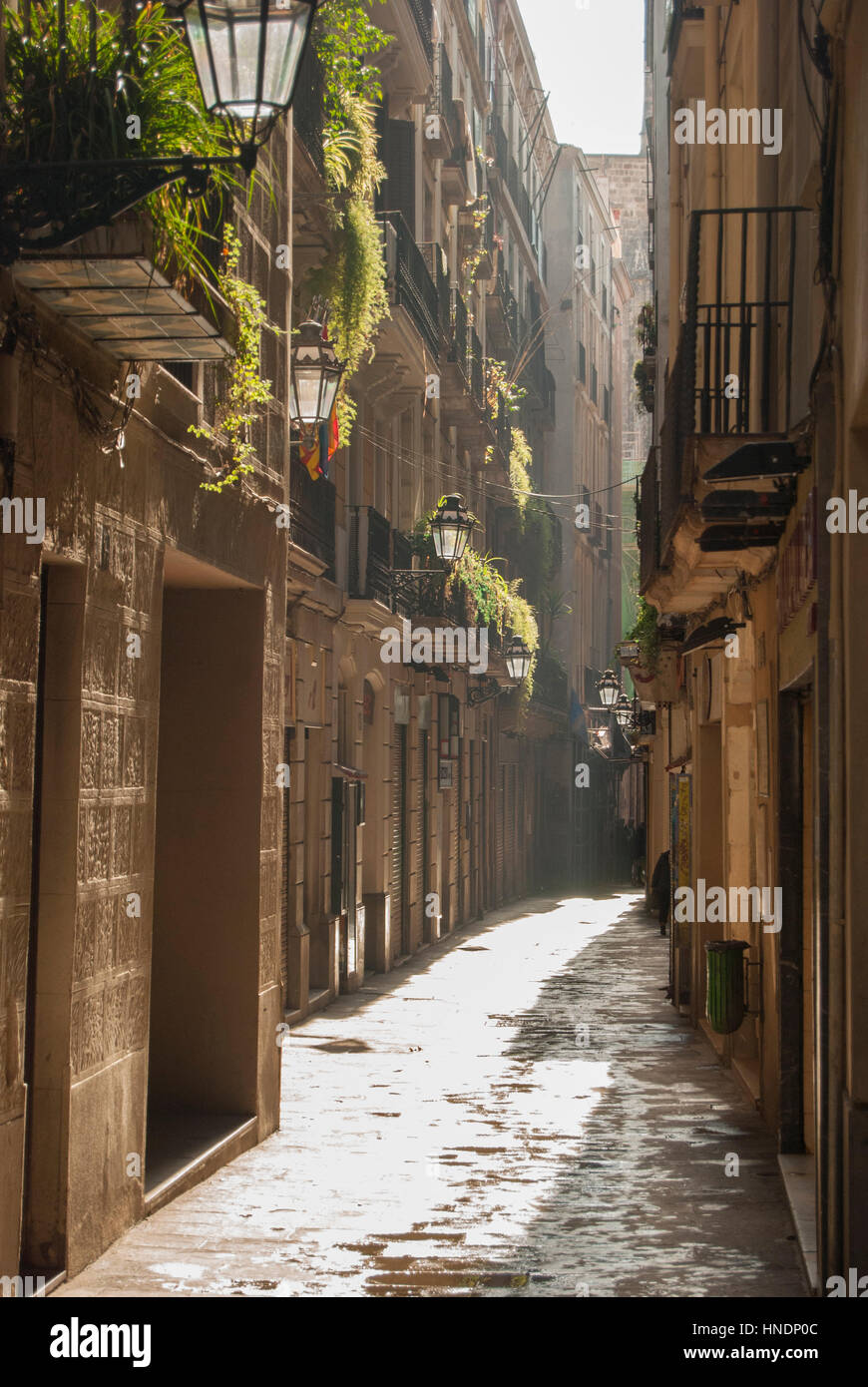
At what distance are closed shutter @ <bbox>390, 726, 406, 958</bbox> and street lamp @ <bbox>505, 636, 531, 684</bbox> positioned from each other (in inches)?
225

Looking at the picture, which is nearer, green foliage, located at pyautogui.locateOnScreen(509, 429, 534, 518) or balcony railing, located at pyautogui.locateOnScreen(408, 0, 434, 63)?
balcony railing, located at pyautogui.locateOnScreen(408, 0, 434, 63)

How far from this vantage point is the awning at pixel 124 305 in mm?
6406

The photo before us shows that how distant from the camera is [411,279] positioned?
21859 mm

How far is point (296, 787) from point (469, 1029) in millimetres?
2847

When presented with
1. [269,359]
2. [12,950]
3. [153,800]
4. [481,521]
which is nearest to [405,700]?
[481,521]

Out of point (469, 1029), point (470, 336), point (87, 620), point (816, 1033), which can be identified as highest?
point (470, 336)

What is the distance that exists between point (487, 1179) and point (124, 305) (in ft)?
16.7

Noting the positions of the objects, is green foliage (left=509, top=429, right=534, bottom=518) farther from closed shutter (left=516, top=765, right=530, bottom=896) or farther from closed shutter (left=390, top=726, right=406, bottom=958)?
closed shutter (left=390, top=726, right=406, bottom=958)

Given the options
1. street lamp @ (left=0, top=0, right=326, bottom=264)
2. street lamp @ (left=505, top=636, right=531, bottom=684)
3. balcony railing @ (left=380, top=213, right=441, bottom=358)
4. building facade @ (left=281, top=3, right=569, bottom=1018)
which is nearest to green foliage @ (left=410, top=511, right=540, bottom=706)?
street lamp @ (left=505, top=636, right=531, bottom=684)

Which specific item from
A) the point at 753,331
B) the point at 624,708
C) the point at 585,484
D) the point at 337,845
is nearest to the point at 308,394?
the point at 753,331

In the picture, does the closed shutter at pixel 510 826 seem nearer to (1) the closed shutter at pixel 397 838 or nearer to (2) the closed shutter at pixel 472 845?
(2) the closed shutter at pixel 472 845

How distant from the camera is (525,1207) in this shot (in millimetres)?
8680

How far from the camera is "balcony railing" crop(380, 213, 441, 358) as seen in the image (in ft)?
65.2
